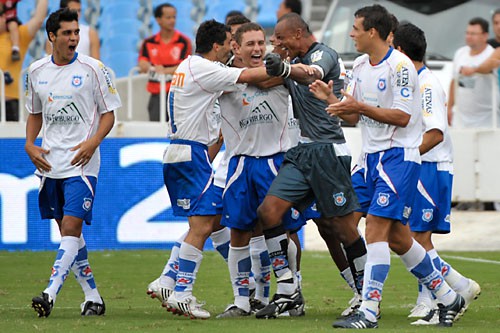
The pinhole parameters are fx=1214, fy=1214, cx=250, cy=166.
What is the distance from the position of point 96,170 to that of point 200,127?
96cm

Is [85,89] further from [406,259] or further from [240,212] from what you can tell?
[406,259]

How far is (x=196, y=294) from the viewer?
11398 millimetres

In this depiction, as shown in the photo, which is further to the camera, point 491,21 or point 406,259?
point 491,21

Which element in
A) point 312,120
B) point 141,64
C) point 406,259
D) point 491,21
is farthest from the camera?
point 491,21

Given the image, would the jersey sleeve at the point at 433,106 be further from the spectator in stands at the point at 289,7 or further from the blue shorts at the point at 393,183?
the spectator in stands at the point at 289,7

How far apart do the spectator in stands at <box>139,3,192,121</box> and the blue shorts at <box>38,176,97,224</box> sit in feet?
22.0

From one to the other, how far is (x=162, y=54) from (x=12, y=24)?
210 centimetres

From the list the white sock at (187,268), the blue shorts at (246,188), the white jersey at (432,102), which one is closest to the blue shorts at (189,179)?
the blue shorts at (246,188)

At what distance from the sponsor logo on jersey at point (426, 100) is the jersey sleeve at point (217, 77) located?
1.48 meters

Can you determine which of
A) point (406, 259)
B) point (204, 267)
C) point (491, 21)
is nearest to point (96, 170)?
point (406, 259)

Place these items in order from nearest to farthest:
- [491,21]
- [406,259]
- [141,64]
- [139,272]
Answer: [406,259]
[139,272]
[141,64]
[491,21]

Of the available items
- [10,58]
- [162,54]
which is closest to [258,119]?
[162,54]

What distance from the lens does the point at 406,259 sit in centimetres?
877

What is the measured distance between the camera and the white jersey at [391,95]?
8.55m
